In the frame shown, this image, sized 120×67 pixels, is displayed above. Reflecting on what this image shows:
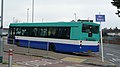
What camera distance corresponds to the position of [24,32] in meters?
33.4

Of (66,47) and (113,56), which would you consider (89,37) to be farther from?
(113,56)

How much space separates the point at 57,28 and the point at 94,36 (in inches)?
139

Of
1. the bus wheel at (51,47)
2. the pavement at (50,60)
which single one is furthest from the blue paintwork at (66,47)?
the pavement at (50,60)

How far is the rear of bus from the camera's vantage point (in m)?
26.8

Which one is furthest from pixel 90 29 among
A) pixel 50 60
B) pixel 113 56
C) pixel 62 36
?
pixel 50 60

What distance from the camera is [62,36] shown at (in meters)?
28.2

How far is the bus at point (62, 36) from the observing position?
26859 mm

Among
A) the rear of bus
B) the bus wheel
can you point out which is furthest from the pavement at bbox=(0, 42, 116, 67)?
the bus wheel

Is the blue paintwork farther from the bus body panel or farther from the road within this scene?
the road

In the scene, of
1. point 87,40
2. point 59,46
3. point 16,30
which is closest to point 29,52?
point 59,46

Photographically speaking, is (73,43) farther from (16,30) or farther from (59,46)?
(16,30)

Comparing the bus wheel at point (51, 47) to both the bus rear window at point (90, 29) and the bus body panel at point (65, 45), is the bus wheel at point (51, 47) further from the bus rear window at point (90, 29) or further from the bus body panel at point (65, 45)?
the bus rear window at point (90, 29)

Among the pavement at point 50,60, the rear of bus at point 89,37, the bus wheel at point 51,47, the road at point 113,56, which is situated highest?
the rear of bus at point 89,37

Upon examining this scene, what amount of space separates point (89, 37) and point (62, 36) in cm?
247
